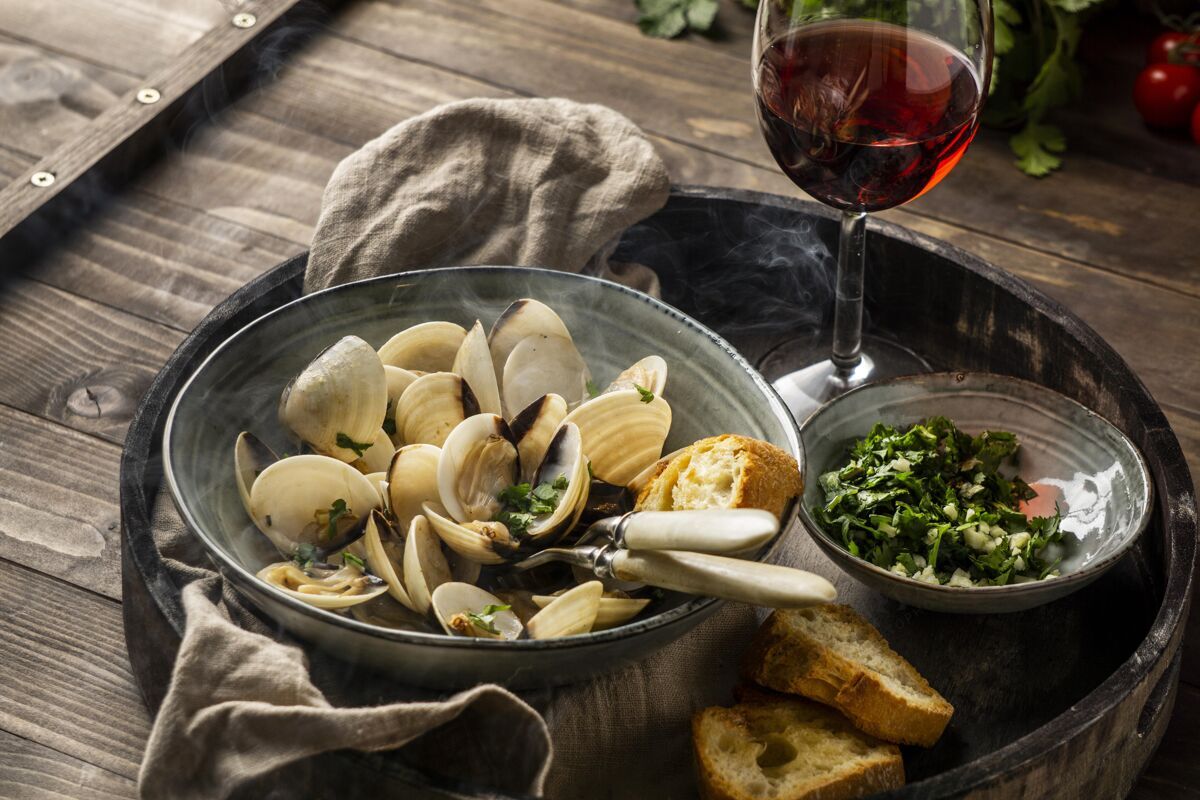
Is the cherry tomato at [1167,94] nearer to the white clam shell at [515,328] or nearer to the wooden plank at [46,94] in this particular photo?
the white clam shell at [515,328]

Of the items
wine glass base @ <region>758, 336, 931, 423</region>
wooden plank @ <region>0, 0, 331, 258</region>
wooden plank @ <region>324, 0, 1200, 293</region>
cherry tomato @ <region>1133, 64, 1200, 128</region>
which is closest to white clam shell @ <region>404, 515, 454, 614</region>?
wine glass base @ <region>758, 336, 931, 423</region>

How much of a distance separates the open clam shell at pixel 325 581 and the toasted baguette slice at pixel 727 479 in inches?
9.7

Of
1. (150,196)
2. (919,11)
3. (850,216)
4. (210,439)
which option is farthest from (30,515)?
(919,11)

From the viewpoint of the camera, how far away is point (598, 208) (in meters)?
1.58

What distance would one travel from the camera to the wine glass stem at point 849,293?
140 cm

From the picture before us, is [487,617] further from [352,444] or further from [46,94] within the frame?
[46,94]

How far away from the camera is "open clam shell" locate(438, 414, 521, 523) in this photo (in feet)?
3.67

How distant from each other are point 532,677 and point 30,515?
0.65m

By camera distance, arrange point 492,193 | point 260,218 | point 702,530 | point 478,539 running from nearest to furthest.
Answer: point 702,530, point 478,539, point 492,193, point 260,218

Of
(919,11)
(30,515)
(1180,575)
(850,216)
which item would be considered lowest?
(30,515)

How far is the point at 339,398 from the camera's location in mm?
1159

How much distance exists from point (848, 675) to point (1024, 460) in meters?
0.36

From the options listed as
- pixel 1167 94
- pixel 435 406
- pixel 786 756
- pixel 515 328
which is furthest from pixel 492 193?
pixel 1167 94

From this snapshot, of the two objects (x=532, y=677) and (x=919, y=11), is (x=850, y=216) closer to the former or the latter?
(x=919, y=11)
